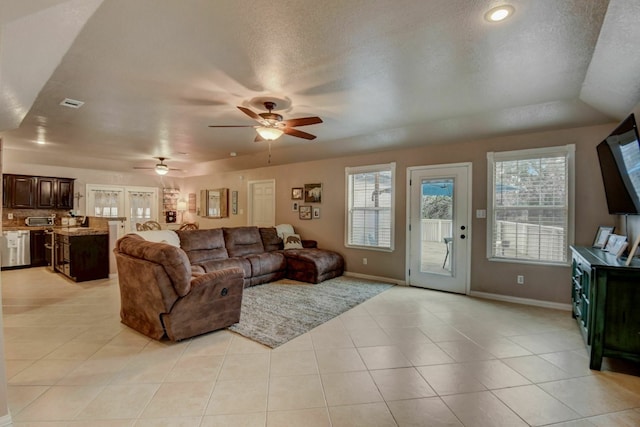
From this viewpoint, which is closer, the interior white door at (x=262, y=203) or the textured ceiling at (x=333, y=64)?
the textured ceiling at (x=333, y=64)

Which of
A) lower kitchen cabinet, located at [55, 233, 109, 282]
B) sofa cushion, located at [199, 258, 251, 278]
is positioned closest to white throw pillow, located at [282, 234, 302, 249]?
sofa cushion, located at [199, 258, 251, 278]

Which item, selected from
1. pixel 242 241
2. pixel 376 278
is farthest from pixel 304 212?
pixel 376 278

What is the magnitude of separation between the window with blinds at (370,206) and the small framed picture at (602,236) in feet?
8.91

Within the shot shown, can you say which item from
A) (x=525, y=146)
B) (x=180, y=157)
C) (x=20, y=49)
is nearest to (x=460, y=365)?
(x=525, y=146)

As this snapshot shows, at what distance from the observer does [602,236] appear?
11.2 feet

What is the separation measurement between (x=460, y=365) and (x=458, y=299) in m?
2.08

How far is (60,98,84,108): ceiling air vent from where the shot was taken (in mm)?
3419

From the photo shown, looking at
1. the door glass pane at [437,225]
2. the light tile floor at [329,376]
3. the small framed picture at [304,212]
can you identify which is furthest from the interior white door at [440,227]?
the small framed picture at [304,212]

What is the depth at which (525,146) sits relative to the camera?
412cm

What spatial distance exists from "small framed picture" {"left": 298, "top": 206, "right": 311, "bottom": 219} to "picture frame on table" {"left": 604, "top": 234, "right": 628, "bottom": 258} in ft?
15.4

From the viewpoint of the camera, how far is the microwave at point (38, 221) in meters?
6.69

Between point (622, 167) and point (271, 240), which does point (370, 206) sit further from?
point (622, 167)

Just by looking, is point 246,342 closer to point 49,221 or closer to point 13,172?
point 49,221

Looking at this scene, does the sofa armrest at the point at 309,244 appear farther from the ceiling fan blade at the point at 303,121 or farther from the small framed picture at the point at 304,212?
the ceiling fan blade at the point at 303,121
